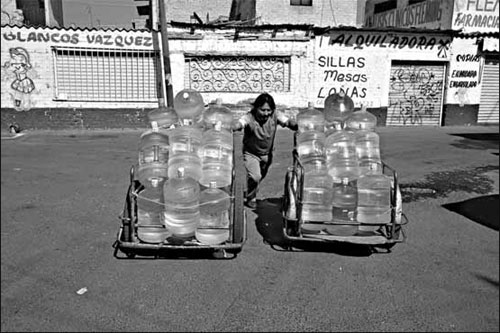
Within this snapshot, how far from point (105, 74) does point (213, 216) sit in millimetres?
11505

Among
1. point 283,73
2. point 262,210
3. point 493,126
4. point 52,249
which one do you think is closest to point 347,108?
point 262,210

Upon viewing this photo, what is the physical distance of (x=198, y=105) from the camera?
5.31m

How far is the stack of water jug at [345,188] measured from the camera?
4293mm

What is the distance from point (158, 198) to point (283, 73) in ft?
38.0

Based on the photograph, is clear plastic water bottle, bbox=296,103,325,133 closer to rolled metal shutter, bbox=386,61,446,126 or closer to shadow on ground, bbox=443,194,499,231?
shadow on ground, bbox=443,194,499,231

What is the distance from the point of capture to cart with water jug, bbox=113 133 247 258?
3990 millimetres

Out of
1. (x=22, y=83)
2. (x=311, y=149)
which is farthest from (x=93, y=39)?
(x=311, y=149)

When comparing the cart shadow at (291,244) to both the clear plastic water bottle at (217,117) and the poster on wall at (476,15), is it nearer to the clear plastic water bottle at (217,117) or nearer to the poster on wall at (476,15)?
the clear plastic water bottle at (217,117)

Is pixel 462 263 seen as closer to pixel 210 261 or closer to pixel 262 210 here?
pixel 210 261

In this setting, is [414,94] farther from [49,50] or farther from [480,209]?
[49,50]

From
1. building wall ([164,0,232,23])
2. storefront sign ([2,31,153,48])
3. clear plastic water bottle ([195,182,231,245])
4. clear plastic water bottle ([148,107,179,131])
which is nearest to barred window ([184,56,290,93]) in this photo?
storefront sign ([2,31,153,48])

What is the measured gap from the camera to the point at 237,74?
14750mm

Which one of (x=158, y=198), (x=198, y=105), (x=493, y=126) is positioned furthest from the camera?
(x=493, y=126)

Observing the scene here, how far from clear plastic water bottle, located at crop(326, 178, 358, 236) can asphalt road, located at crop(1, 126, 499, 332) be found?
14.2 inches
